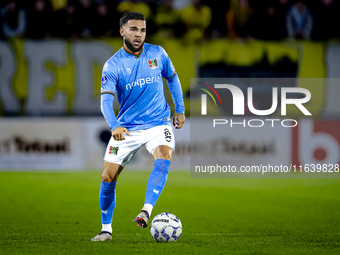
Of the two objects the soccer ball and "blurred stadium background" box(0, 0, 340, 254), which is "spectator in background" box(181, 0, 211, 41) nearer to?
"blurred stadium background" box(0, 0, 340, 254)

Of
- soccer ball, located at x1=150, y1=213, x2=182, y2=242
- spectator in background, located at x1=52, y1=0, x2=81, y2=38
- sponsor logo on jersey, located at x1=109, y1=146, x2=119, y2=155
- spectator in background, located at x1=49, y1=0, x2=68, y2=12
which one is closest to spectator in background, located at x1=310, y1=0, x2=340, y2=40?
spectator in background, located at x1=52, y1=0, x2=81, y2=38

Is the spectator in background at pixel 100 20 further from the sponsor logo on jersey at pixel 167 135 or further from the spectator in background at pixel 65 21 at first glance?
the sponsor logo on jersey at pixel 167 135

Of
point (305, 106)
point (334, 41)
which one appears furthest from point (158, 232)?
point (334, 41)

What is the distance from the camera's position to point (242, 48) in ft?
49.5

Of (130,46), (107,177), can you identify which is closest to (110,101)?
(130,46)

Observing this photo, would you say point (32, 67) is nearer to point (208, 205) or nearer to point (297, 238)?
point (208, 205)

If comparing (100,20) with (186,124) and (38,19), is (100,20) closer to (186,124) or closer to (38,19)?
(38,19)

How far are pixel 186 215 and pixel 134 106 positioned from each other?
2347mm

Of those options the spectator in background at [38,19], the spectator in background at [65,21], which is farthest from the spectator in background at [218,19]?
the spectator in background at [38,19]

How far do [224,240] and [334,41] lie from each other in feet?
39.9

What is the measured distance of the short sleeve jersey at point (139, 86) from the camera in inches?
187

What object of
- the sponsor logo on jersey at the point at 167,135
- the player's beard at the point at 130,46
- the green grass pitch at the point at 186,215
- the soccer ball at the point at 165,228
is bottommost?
the green grass pitch at the point at 186,215

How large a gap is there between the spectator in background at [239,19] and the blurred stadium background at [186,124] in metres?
0.03

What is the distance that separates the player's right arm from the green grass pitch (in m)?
0.98
